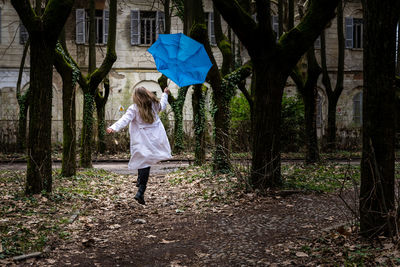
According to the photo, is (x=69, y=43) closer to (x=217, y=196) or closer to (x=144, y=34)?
(x=144, y=34)

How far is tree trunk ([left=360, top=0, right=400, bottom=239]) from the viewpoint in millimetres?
4574

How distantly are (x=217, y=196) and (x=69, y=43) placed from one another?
2066 centimetres

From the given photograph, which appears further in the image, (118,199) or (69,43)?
(69,43)

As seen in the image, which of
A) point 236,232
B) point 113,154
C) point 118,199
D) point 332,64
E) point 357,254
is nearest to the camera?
point 357,254

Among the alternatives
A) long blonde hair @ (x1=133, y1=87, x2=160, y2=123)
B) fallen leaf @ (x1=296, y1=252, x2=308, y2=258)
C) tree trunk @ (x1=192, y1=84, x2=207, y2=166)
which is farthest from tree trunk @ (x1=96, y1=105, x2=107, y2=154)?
fallen leaf @ (x1=296, y1=252, x2=308, y2=258)

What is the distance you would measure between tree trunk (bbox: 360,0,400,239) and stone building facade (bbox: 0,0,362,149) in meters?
19.9

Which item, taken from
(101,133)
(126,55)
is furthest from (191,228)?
(126,55)

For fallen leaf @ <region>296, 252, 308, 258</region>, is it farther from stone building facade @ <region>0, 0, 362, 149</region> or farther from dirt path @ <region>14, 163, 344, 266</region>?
stone building facade @ <region>0, 0, 362, 149</region>

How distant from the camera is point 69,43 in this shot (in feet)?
85.5

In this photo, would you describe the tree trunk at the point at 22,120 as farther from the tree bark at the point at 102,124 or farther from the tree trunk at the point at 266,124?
the tree trunk at the point at 266,124

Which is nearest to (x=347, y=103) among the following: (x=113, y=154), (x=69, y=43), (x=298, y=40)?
(x=113, y=154)

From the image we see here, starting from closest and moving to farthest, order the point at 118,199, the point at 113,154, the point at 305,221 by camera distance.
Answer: the point at 305,221 → the point at 118,199 → the point at 113,154

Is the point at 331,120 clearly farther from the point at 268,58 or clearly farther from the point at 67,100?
the point at 268,58

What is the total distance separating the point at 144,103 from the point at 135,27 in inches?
798
